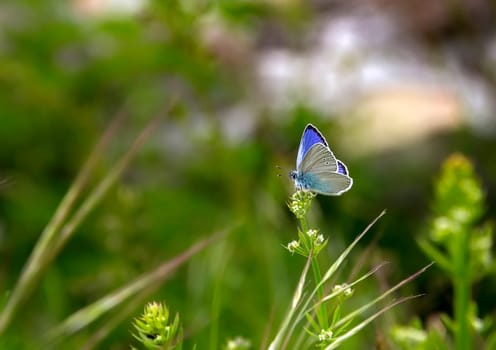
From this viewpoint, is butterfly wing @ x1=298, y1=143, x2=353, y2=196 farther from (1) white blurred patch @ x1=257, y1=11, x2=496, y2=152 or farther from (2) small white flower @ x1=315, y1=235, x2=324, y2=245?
(1) white blurred patch @ x1=257, y1=11, x2=496, y2=152

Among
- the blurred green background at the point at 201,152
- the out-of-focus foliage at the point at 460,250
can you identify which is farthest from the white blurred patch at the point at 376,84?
the out-of-focus foliage at the point at 460,250

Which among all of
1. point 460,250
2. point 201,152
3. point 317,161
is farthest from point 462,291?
point 201,152

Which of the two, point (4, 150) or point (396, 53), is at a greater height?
point (4, 150)

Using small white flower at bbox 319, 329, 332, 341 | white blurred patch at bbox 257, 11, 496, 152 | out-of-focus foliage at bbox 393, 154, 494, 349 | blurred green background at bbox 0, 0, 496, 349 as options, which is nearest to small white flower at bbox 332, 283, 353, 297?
small white flower at bbox 319, 329, 332, 341

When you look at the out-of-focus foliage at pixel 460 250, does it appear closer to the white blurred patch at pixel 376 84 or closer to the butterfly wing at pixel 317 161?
the butterfly wing at pixel 317 161

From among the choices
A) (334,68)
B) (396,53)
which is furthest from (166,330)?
(396,53)

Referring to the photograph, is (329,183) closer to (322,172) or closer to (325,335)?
(322,172)

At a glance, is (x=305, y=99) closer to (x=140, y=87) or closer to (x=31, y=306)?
(x=140, y=87)
